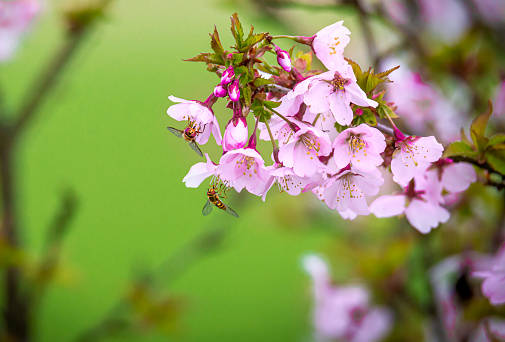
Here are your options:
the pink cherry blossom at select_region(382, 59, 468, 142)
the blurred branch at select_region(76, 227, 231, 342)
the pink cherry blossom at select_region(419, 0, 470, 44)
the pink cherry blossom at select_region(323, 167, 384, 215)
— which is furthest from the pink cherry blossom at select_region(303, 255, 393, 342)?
the pink cherry blossom at select_region(419, 0, 470, 44)

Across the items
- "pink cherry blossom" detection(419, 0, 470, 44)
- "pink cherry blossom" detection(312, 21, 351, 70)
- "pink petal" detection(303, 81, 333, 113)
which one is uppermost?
"pink cherry blossom" detection(312, 21, 351, 70)

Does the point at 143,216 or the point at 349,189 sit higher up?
the point at 349,189

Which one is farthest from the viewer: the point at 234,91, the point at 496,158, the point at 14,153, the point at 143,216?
the point at 143,216

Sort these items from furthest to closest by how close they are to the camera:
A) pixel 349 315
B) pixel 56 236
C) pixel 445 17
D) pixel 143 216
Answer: pixel 143 216 < pixel 445 17 < pixel 349 315 < pixel 56 236

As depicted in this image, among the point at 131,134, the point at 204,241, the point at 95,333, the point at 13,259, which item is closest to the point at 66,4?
the point at 13,259

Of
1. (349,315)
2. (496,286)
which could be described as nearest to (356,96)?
(496,286)

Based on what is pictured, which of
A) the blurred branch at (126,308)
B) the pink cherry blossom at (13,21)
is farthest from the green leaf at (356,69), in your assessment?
the pink cherry blossom at (13,21)

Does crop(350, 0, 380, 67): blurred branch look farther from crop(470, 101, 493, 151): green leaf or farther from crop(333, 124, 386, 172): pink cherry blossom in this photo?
crop(333, 124, 386, 172): pink cherry blossom

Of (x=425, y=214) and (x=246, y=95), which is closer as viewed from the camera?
(x=246, y=95)

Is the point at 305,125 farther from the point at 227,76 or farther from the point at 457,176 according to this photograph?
the point at 457,176
